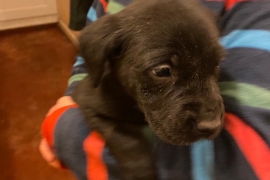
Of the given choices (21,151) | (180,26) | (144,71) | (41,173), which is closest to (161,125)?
(144,71)

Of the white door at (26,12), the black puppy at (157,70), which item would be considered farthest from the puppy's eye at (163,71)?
the white door at (26,12)

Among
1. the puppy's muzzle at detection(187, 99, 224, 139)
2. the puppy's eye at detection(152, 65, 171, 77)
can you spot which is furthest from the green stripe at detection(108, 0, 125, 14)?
the puppy's muzzle at detection(187, 99, 224, 139)

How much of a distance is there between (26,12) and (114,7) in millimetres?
2873

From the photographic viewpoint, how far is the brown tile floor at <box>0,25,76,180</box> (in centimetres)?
219

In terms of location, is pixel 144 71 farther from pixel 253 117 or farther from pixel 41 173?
pixel 41 173

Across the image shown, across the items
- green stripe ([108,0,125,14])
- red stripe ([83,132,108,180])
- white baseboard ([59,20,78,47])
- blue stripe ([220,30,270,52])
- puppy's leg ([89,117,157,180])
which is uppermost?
blue stripe ([220,30,270,52])

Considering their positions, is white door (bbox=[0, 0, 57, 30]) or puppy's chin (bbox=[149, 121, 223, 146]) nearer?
puppy's chin (bbox=[149, 121, 223, 146])

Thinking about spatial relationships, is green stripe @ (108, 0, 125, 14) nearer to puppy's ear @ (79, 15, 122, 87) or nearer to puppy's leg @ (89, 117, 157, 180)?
puppy's ear @ (79, 15, 122, 87)

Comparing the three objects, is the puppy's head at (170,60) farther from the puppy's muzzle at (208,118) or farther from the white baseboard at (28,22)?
the white baseboard at (28,22)

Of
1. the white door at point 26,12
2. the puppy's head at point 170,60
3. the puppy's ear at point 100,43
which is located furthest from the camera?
the white door at point 26,12

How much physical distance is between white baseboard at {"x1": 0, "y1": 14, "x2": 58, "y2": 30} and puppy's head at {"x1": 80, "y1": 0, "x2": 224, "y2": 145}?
9.95 ft

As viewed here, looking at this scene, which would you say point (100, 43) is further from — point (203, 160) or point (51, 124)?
point (203, 160)

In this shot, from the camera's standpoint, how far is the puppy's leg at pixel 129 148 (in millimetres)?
818

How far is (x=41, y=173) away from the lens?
7.03 feet
